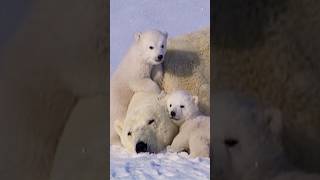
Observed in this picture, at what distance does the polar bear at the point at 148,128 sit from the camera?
2.86 metres

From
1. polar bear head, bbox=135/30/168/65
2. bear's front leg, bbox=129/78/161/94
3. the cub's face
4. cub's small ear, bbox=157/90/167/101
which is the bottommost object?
the cub's face

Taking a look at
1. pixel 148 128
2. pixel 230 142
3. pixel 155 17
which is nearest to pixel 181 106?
pixel 148 128

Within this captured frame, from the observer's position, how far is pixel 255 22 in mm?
983

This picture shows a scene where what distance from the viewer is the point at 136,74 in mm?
3119

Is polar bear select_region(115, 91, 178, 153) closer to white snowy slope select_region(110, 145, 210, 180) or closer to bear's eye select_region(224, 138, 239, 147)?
white snowy slope select_region(110, 145, 210, 180)

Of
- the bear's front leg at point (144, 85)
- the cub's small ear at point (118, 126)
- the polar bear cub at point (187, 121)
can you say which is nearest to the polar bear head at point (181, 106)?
the polar bear cub at point (187, 121)

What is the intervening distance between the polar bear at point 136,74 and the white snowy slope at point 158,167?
373 millimetres

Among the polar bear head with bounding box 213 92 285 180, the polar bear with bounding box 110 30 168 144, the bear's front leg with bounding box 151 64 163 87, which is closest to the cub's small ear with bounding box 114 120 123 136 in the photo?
the polar bear with bounding box 110 30 168 144

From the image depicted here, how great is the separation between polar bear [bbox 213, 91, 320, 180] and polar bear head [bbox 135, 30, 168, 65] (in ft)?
6.33

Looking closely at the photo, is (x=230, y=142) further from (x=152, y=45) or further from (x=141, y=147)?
(x=152, y=45)

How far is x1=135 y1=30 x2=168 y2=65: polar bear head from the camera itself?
9.72 feet
